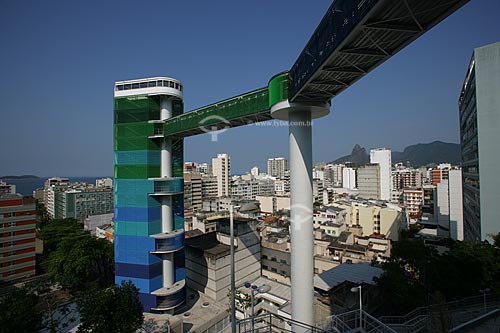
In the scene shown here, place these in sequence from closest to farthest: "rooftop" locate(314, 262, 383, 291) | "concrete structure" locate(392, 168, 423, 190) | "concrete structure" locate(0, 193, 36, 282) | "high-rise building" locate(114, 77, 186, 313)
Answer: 1. "high-rise building" locate(114, 77, 186, 313)
2. "rooftop" locate(314, 262, 383, 291)
3. "concrete structure" locate(0, 193, 36, 282)
4. "concrete structure" locate(392, 168, 423, 190)

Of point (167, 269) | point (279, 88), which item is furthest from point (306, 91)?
point (167, 269)

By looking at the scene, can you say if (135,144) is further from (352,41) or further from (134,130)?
(352,41)

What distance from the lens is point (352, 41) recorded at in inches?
187

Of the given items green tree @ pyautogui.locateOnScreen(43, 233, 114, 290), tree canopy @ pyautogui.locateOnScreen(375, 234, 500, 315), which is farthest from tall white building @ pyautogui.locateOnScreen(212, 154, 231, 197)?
tree canopy @ pyautogui.locateOnScreen(375, 234, 500, 315)

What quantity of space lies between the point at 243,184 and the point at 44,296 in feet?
166

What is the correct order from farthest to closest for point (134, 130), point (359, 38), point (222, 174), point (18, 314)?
point (222, 174) < point (134, 130) < point (18, 314) < point (359, 38)

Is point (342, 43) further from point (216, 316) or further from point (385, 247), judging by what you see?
point (385, 247)

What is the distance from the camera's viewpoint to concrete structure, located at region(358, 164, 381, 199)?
5897cm

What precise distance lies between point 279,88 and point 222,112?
3.96m

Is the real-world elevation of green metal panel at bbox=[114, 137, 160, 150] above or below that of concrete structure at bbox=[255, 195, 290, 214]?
above

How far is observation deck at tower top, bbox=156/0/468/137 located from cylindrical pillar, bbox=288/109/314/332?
1016mm

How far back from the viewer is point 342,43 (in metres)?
4.67

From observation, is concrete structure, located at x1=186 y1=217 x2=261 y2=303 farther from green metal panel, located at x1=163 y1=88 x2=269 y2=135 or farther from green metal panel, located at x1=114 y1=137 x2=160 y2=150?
green metal panel, located at x1=163 y1=88 x2=269 y2=135

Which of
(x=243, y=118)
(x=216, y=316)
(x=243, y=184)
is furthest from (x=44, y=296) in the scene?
(x=243, y=184)
